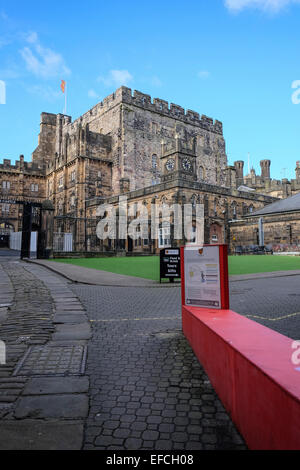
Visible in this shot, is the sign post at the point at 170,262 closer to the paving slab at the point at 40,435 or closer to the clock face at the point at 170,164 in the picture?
the paving slab at the point at 40,435

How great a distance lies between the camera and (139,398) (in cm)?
272

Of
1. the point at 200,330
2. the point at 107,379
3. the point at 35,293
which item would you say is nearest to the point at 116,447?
the point at 107,379

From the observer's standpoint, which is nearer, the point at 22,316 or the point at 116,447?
the point at 116,447

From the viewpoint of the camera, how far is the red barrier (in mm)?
1547

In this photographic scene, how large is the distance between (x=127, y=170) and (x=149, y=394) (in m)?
36.7

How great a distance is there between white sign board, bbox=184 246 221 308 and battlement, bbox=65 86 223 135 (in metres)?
37.6

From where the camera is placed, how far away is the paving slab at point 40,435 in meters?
1.95

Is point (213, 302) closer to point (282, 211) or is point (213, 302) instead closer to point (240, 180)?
point (282, 211)

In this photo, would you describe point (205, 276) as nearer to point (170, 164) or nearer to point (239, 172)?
point (170, 164)

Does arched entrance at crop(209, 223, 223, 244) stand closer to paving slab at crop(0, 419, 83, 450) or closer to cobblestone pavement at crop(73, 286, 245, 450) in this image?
cobblestone pavement at crop(73, 286, 245, 450)

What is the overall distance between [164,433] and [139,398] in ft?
1.89

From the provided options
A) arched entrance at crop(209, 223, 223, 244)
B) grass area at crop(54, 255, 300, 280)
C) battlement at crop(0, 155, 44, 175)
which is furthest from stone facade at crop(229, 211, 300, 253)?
battlement at crop(0, 155, 44, 175)

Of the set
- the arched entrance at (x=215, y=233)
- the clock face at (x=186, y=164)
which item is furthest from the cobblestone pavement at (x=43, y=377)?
the clock face at (x=186, y=164)

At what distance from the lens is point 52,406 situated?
248 centimetres
